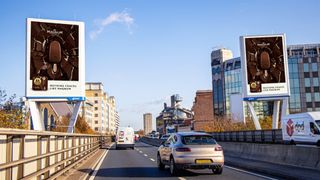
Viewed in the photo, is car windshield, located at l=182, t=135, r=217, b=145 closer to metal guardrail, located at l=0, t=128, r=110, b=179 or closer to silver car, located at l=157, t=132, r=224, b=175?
silver car, located at l=157, t=132, r=224, b=175

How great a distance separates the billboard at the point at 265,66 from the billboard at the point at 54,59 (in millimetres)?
17286

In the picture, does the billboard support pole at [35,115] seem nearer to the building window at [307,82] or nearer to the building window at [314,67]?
the building window at [307,82]

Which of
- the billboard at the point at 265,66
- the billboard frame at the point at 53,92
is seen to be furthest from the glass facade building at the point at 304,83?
the billboard frame at the point at 53,92

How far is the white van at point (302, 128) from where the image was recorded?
93.5 ft

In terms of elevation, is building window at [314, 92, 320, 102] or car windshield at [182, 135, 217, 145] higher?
building window at [314, 92, 320, 102]

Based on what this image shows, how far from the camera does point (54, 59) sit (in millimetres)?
35188

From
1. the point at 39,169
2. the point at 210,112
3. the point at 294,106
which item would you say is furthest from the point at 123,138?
the point at 210,112

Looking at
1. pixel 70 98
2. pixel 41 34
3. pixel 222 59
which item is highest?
pixel 222 59

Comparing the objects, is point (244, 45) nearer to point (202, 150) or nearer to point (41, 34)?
point (41, 34)

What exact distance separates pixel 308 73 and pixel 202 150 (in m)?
83.3

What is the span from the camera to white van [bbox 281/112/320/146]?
28.5m

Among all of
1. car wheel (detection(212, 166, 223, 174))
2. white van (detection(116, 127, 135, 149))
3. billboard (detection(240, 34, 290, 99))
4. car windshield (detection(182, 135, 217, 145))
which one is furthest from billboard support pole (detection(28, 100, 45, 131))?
car wheel (detection(212, 166, 223, 174))

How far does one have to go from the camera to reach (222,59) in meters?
110

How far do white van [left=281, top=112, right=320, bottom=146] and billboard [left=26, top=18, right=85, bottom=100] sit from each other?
17.1m
